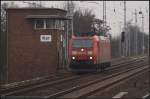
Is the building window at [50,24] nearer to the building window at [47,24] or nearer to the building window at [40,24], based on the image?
the building window at [47,24]

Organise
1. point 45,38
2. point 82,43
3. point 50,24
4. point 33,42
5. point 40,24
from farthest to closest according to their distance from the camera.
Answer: point 33,42 < point 40,24 < point 50,24 < point 45,38 < point 82,43

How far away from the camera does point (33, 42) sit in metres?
45.3

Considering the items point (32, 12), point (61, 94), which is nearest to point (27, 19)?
point (32, 12)

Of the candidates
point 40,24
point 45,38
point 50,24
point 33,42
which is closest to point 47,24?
point 50,24

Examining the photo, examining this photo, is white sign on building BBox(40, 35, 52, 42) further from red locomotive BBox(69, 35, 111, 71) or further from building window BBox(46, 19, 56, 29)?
red locomotive BBox(69, 35, 111, 71)

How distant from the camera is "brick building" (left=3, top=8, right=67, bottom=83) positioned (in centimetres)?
4438

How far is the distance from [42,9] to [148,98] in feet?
96.4

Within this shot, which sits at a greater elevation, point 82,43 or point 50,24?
point 50,24

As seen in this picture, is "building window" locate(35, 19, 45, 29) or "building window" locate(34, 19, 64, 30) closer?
"building window" locate(34, 19, 64, 30)

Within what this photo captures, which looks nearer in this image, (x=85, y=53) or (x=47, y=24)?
(x=85, y=53)

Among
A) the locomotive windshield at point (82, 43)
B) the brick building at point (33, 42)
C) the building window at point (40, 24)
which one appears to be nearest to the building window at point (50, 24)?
the brick building at point (33, 42)

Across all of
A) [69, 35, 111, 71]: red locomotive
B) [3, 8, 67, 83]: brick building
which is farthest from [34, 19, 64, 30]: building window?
[69, 35, 111, 71]: red locomotive

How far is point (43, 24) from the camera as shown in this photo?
4475 cm

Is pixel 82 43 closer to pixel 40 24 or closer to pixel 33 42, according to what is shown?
pixel 40 24
